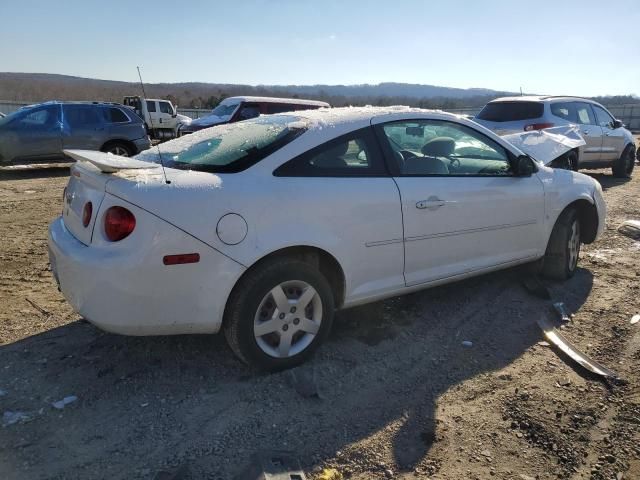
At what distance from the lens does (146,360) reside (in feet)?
11.4

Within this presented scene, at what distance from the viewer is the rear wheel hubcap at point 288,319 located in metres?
3.16

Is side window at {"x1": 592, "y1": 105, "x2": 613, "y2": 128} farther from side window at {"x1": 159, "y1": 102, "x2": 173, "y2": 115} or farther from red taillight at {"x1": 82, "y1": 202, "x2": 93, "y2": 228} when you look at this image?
side window at {"x1": 159, "y1": 102, "x2": 173, "y2": 115}

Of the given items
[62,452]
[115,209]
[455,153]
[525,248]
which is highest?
[455,153]

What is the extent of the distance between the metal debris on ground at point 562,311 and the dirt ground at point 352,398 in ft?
0.25

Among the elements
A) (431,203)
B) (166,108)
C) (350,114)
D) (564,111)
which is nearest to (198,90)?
(166,108)

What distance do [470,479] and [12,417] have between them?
7.73ft

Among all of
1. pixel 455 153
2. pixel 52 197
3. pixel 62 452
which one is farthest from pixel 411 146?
pixel 52 197

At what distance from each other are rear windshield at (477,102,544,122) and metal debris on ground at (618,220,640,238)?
3552 millimetres

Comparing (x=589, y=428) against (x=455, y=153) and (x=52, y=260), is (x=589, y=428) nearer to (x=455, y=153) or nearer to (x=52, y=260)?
(x=455, y=153)

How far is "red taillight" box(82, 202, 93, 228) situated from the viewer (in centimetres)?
300

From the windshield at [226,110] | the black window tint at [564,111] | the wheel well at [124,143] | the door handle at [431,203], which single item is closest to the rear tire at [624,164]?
the black window tint at [564,111]

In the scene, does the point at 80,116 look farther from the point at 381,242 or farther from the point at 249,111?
the point at 381,242

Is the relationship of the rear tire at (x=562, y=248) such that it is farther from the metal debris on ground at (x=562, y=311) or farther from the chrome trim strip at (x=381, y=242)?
the chrome trim strip at (x=381, y=242)

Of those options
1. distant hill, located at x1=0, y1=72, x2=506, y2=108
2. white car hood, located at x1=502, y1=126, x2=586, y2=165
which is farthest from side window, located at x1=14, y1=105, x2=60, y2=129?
distant hill, located at x1=0, y1=72, x2=506, y2=108
